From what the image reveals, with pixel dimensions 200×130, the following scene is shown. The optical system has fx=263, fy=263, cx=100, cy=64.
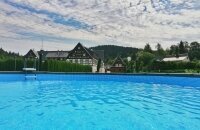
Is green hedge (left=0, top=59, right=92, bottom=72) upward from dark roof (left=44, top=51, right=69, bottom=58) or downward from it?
downward

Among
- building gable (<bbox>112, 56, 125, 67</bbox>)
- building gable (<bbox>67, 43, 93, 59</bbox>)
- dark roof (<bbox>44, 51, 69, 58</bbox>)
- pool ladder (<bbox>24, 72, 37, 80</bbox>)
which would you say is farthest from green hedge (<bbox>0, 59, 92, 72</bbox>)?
building gable (<bbox>112, 56, 125, 67</bbox>)

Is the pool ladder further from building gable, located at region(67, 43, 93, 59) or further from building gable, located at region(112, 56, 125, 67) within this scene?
building gable, located at region(112, 56, 125, 67)

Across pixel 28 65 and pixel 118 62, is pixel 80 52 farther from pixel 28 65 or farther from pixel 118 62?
pixel 28 65

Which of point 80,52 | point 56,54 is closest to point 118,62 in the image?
point 80,52

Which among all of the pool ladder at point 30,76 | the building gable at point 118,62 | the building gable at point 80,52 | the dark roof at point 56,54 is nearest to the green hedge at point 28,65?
the pool ladder at point 30,76

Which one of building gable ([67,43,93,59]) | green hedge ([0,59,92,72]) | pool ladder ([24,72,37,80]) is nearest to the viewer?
pool ladder ([24,72,37,80])

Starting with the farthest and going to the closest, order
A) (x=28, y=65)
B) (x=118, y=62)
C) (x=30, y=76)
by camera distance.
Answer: (x=118, y=62)
(x=28, y=65)
(x=30, y=76)

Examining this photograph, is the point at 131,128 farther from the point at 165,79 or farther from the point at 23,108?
the point at 165,79

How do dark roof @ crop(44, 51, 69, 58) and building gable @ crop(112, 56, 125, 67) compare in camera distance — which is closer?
dark roof @ crop(44, 51, 69, 58)

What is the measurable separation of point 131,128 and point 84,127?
1062 mm

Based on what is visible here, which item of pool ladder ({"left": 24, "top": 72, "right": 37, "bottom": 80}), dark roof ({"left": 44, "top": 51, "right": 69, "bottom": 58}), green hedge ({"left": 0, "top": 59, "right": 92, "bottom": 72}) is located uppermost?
dark roof ({"left": 44, "top": 51, "right": 69, "bottom": 58})

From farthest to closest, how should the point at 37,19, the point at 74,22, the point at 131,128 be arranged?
the point at 74,22
the point at 37,19
the point at 131,128

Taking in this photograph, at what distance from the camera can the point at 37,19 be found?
2527cm

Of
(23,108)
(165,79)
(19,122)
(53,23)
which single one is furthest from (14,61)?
(19,122)
